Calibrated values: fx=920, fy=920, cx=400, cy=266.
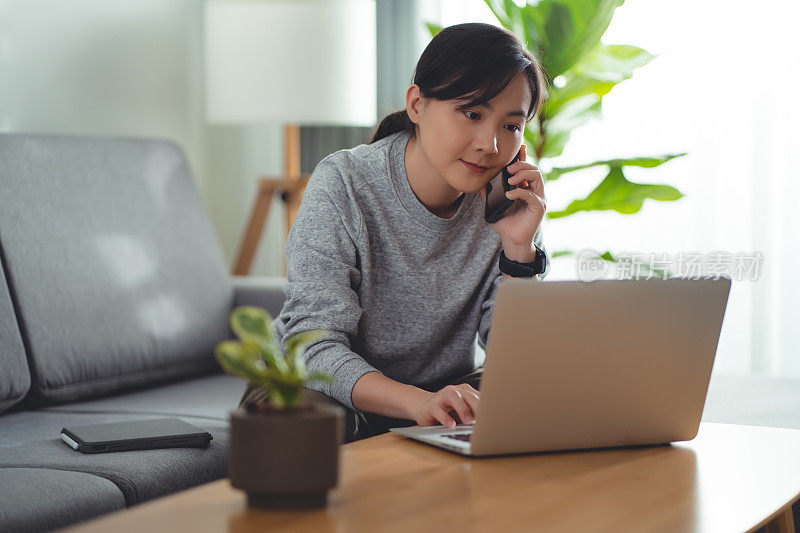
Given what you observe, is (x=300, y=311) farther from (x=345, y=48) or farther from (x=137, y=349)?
(x=345, y=48)

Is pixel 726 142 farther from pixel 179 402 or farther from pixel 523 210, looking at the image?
pixel 179 402

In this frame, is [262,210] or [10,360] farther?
[262,210]

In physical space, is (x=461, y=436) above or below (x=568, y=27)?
below

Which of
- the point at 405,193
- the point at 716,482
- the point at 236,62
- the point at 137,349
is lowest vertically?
the point at 137,349

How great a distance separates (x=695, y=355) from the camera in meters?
1.06

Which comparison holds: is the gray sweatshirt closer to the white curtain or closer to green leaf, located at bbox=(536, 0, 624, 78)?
green leaf, located at bbox=(536, 0, 624, 78)

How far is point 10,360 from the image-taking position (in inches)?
70.1

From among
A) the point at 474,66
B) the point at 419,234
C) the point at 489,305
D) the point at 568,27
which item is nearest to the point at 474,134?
the point at 474,66

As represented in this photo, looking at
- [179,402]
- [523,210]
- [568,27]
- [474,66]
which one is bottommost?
[179,402]

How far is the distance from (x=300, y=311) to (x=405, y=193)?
0.97 feet

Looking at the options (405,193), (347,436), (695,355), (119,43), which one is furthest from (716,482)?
(119,43)

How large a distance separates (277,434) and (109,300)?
1.40 metres

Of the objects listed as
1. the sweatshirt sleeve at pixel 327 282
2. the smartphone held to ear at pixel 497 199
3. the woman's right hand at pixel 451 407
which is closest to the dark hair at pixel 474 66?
the smartphone held to ear at pixel 497 199

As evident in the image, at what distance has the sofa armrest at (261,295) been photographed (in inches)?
92.7
